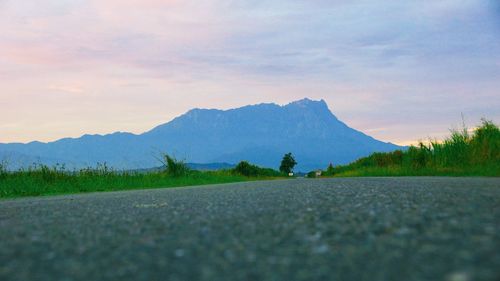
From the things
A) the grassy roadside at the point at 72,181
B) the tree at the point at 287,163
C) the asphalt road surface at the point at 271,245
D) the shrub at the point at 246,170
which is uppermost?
the tree at the point at 287,163

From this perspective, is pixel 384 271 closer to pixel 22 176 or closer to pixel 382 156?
pixel 22 176

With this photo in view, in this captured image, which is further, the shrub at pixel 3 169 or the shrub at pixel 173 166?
the shrub at pixel 173 166

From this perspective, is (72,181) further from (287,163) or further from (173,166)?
(287,163)

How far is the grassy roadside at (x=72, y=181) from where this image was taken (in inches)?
597

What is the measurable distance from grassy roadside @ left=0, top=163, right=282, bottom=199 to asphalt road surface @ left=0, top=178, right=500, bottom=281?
1021 cm

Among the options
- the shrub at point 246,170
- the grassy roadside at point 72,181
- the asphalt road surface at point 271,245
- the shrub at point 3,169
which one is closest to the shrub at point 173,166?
the grassy roadside at point 72,181

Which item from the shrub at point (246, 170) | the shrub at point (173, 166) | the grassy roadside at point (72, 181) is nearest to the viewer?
the grassy roadside at point (72, 181)

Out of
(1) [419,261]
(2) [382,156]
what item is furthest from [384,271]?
(2) [382,156]

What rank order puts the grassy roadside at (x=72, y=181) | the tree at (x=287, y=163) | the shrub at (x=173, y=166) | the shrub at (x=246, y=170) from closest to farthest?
the grassy roadside at (x=72, y=181)
the shrub at (x=173, y=166)
the shrub at (x=246, y=170)
the tree at (x=287, y=163)

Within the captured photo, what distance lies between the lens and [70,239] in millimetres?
4297

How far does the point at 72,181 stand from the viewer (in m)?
17.7

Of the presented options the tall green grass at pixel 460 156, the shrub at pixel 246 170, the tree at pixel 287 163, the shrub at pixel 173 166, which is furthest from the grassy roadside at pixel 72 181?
the tree at pixel 287 163

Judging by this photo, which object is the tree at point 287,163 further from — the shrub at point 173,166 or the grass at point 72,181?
the grass at point 72,181

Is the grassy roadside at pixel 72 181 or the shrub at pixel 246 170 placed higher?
the shrub at pixel 246 170
